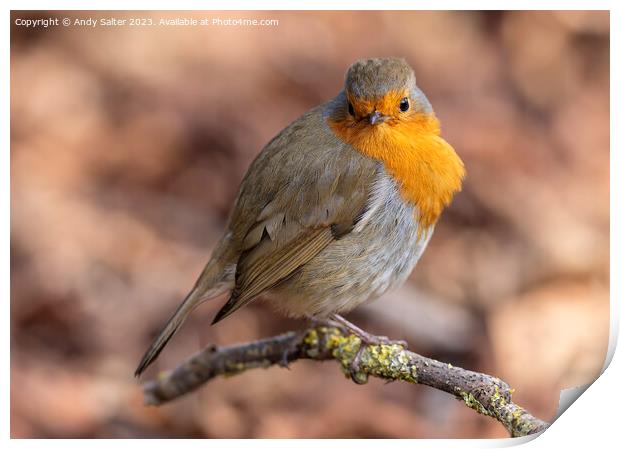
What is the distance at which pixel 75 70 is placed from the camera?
2408 mm

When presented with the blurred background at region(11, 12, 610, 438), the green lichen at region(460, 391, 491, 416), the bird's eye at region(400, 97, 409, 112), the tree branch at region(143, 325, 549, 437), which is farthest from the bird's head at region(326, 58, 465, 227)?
the green lichen at region(460, 391, 491, 416)

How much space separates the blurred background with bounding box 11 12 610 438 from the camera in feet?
7.82

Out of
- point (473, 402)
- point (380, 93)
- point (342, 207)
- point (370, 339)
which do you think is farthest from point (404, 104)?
point (473, 402)

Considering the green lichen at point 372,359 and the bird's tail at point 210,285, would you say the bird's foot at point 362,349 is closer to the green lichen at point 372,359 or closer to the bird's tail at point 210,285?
the green lichen at point 372,359

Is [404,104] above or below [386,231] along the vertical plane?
above

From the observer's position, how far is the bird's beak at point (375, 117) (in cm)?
216

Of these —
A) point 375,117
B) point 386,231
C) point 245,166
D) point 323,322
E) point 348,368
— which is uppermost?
point 245,166

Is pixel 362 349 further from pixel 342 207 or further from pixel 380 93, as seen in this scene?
pixel 380 93

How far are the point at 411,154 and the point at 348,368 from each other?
0.59 meters

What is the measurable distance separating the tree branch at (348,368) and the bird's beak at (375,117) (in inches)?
22.5

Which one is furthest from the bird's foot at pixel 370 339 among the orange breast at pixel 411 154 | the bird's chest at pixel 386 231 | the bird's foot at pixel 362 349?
the orange breast at pixel 411 154

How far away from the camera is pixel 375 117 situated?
2166mm

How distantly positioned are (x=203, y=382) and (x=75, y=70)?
3.12 ft

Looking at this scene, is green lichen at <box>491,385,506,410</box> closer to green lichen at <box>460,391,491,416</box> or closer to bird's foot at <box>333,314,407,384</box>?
green lichen at <box>460,391,491,416</box>
